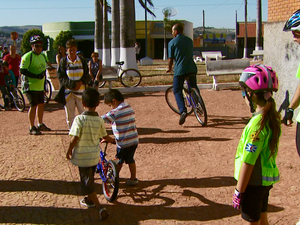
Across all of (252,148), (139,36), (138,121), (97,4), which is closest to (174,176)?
(252,148)

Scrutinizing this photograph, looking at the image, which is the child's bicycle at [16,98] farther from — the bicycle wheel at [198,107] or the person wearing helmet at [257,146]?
the person wearing helmet at [257,146]

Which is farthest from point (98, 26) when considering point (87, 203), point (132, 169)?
point (87, 203)

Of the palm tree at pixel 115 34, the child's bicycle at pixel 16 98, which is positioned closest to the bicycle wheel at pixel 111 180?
the child's bicycle at pixel 16 98

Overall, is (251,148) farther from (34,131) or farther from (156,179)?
(34,131)

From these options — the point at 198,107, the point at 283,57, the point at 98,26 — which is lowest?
the point at 198,107

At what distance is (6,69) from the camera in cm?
1095

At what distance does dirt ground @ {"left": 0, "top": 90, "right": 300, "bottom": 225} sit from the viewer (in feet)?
13.3

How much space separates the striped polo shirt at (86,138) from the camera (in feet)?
13.1

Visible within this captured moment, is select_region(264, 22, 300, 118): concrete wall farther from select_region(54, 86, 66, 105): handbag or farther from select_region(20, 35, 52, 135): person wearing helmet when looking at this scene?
select_region(20, 35, 52, 135): person wearing helmet

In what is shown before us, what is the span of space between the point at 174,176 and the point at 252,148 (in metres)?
2.55

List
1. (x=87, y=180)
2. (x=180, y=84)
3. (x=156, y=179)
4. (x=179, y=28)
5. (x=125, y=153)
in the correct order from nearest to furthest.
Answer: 1. (x=87, y=180)
2. (x=125, y=153)
3. (x=156, y=179)
4. (x=179, y=28)
5. (x=180, y=84)

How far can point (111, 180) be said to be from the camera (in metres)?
4.33

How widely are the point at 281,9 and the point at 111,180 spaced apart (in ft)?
19.7

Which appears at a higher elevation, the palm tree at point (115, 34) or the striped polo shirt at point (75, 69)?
the palm tree at point (115, 34)
